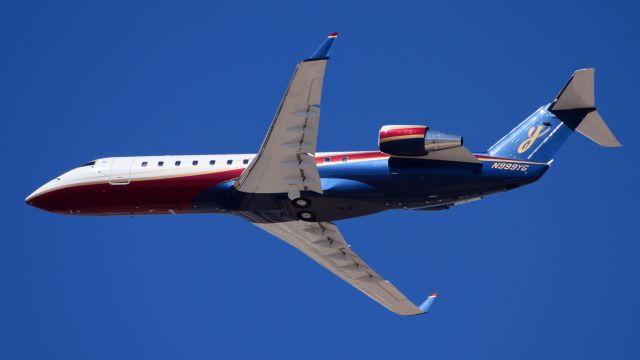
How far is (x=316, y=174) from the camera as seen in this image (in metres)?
36.8

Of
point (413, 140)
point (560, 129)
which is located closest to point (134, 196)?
point (413, 140)

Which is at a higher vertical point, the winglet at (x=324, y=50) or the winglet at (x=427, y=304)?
the winglet at (x=324, y=50)

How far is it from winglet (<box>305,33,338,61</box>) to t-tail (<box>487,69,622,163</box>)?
839cm

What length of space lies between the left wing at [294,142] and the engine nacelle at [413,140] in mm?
2426

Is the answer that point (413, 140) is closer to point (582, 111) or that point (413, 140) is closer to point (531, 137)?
point (531, 137)

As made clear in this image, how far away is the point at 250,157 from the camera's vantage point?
128 feet

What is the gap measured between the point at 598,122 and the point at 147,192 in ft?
50.1

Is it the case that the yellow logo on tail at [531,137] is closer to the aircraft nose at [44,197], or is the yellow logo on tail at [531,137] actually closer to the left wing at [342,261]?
the left wing at [342,261]

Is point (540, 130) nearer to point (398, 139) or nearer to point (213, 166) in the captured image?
point (398, 139)

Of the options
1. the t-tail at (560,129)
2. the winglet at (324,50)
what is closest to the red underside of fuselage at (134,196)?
the winglet at (324,50)

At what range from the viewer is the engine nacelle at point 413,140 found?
36.2 meters

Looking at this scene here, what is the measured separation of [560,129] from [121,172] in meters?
15.0

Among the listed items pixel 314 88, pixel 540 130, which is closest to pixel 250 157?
pixel 314 88

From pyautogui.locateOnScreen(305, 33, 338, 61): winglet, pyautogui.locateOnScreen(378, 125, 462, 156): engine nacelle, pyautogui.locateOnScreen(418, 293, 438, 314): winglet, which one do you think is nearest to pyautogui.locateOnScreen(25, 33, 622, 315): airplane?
pyautogui.locateOnScreen(378, 125, 462, 156): engine nacelle
